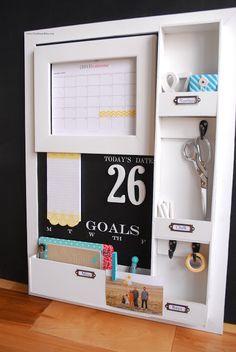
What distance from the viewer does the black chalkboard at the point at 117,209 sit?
0.85 metres

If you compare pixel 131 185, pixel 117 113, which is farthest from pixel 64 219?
pixel 117 113

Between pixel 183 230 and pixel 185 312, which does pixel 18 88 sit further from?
pixel 185 312

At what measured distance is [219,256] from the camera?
2.66 ft

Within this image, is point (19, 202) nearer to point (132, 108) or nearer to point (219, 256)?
point (132, 108)

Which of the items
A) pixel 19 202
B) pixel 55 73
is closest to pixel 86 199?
pixel 19 202

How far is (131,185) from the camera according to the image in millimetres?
860

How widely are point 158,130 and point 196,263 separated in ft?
1.15

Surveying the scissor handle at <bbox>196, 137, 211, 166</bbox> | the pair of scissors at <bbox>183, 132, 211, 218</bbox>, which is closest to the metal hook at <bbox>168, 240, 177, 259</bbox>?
the pair of scissors at <bbox>183, 132, 211, 218</bbox>

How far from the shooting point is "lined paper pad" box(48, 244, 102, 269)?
89 cm

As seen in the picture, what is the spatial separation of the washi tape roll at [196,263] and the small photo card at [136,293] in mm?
91

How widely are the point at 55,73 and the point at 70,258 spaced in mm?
529

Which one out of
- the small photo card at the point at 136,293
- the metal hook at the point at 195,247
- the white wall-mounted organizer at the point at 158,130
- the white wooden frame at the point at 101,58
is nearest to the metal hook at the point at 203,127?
the white wall-mounted organizer at the point at 158,130

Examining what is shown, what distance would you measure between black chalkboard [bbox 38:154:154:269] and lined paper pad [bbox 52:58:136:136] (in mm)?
83

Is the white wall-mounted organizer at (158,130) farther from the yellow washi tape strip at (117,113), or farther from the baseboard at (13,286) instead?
the baseboard at (13,286)
